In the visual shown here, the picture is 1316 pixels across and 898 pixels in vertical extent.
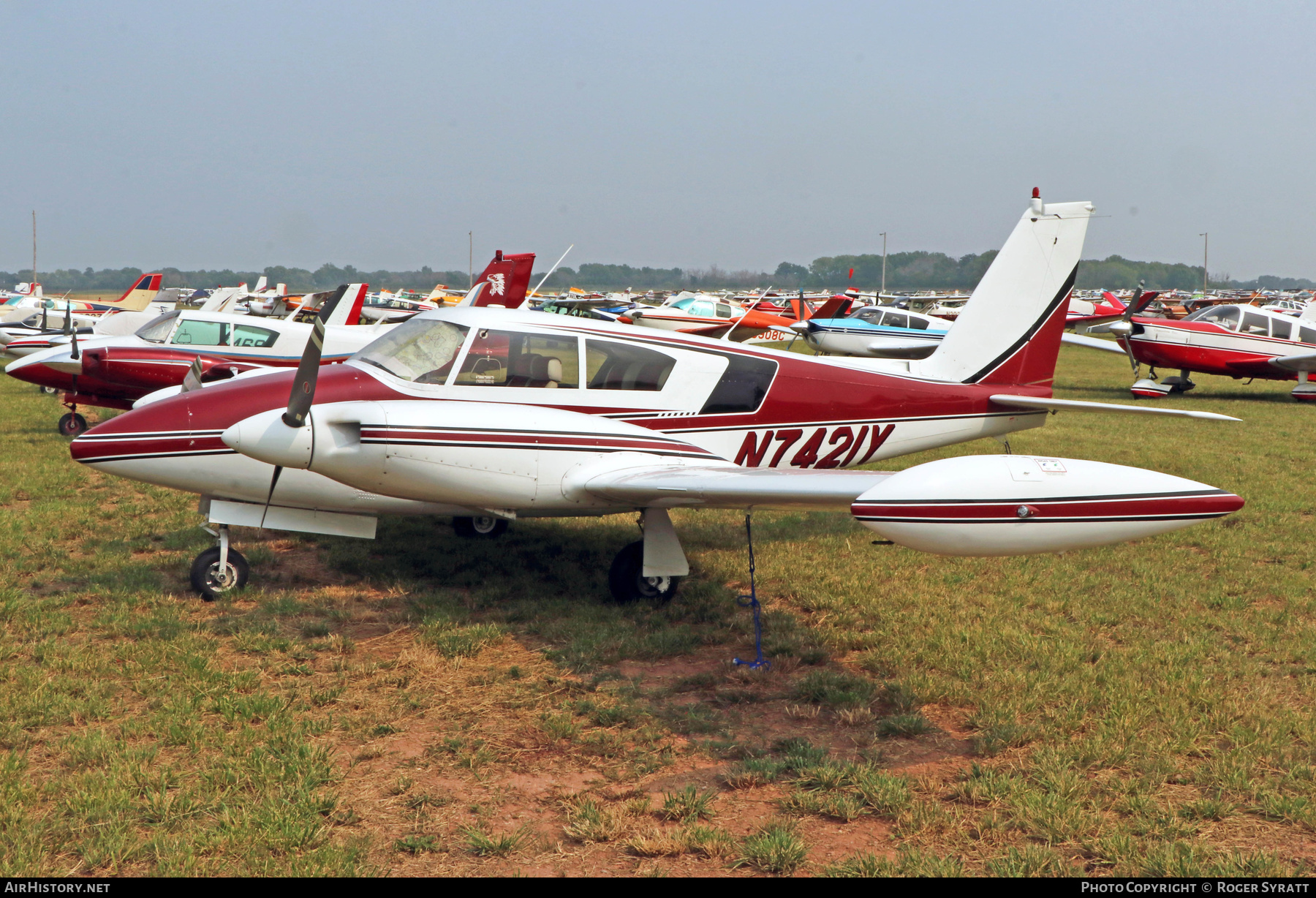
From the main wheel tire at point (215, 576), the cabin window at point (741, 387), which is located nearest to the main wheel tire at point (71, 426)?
the main wheel tire at point (215, 576)

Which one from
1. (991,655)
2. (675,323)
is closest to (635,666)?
(991,655)

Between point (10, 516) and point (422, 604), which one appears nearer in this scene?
point (422, 604)

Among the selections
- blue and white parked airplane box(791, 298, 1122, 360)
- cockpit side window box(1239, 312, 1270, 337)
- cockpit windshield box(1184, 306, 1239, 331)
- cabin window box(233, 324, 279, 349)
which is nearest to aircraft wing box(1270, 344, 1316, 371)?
cockpit side window box(1239, 312, 1270, 337)

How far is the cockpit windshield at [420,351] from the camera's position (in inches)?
244

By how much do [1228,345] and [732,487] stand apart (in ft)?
64.9

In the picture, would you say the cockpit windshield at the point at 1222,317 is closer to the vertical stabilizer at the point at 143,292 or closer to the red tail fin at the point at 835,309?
the red tail fin at the point at 835,309

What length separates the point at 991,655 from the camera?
554 cm

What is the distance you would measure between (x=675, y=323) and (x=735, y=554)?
2495cm

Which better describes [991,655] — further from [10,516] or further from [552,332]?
[10,516]

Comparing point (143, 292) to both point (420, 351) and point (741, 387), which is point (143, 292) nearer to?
point (420, 351)

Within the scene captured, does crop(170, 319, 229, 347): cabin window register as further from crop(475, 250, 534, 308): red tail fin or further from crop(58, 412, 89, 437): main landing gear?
crop(475, 250, 534, 308): red tail fin

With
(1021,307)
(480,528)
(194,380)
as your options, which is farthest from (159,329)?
(1021,307)

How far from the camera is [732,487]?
5.24m

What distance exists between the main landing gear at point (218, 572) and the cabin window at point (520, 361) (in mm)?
2187
